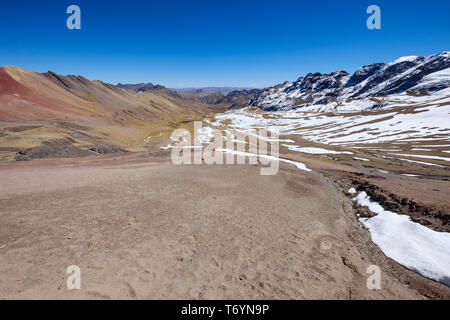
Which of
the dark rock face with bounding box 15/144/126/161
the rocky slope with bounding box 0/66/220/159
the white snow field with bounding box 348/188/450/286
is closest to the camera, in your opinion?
the white snow field with bounding box 348/188/450/286

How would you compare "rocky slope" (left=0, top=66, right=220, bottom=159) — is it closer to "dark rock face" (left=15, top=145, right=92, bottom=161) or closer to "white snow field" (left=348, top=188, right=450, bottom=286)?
"dark rock face" (left=15, top=145, right=92, bottom=161)

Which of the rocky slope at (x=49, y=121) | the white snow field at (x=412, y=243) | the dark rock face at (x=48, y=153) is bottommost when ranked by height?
the white snow field at (x=412, y=243)

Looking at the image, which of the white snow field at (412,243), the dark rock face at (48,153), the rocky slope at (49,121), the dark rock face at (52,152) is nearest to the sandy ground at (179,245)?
the white snow field at (412,243)

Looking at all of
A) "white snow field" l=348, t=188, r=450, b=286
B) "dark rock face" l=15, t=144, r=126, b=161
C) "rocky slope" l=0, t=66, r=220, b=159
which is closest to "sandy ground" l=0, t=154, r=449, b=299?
"white snow field" l=348, t=188, r=450, b=286

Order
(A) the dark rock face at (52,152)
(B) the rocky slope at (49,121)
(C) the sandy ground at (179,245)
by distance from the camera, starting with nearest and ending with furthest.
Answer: (C) the sandy ground at (179,245), (A) the dark rock face at (52,152), (B) the rocky slope at (49,121)

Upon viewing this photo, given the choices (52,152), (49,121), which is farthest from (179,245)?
(49,121)

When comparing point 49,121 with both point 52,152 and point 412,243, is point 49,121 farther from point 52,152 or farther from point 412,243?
point 412,243

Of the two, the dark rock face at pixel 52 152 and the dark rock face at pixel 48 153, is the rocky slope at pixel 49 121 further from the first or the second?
the dark rock face at pixel 48 153
